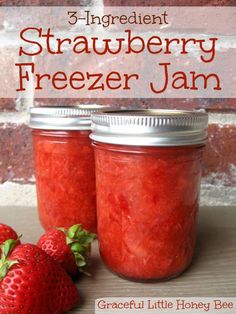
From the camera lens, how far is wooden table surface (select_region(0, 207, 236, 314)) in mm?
511

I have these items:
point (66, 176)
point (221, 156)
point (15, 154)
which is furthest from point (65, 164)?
point (221, 156)

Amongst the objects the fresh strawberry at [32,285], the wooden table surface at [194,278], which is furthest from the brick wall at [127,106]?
the fresh strawberry at [32,285]

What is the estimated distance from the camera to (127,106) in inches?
34.3

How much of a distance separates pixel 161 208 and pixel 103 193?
0.31ft

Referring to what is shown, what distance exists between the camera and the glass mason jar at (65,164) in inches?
25.8

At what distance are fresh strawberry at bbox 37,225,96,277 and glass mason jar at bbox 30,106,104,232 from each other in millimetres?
115

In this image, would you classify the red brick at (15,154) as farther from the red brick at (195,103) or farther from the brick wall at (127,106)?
the red brick at (195,103)

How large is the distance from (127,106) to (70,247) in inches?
16.2

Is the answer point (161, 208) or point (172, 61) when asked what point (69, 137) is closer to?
point (161, 208)

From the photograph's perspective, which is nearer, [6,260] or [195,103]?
[6,260]

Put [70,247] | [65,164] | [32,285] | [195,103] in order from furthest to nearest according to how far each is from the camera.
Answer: [195,103], [65,164], [70,247], [32,285]

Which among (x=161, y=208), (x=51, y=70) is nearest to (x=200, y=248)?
(x=161, y=208)

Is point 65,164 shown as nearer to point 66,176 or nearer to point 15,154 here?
point 66,176

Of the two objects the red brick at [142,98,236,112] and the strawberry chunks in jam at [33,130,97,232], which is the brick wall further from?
the strawberry chunks in jam at [33,130,97,232]
